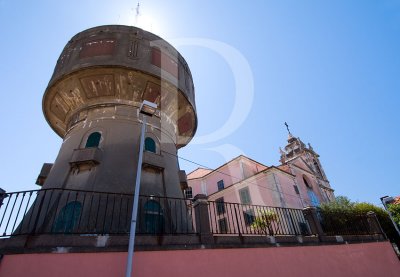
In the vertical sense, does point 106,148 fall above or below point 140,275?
above

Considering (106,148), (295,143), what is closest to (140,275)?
(106,148)

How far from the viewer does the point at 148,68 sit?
10.4 meters

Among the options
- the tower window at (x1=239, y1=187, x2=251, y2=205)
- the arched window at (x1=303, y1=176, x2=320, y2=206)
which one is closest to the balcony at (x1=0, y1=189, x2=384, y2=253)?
the tower window at (x1=239, y1=187, x2=251, y2=205)

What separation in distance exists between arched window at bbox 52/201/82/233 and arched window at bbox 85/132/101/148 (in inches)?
101

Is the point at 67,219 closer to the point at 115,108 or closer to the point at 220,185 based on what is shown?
the point at 115,108

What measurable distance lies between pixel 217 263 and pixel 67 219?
15.8 ft

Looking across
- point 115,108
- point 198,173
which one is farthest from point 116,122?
point 198,173

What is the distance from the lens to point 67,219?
7.55 m

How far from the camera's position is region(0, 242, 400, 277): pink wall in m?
4.82

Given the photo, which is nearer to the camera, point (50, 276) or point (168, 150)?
point (50, 276)

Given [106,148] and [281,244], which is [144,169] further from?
[281,244]

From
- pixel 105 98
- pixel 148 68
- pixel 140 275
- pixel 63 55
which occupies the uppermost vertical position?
pixel 63 55

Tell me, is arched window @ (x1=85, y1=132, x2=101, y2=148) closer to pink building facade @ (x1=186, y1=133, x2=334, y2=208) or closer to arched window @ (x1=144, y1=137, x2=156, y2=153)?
arched window @ (x1=144, y1=137, x2=156, y2=153)

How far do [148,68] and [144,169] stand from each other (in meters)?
4.29
